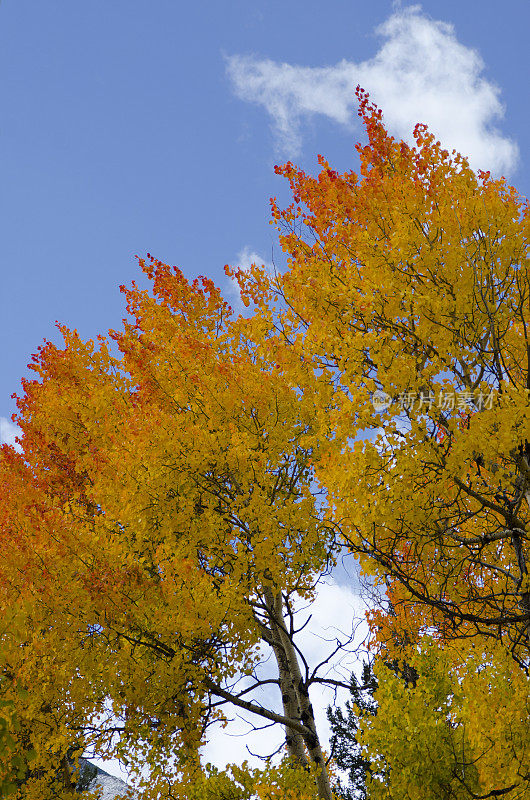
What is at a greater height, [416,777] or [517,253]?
[517,253]

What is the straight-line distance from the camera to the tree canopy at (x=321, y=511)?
553 cm

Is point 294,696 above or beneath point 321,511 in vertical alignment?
beneath

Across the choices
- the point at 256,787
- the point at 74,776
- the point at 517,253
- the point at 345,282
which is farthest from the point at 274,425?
the point at 74,776

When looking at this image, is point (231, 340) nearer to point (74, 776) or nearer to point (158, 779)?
point (158, 779)

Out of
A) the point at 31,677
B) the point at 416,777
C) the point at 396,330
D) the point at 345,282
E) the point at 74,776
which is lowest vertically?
the point at 416,777

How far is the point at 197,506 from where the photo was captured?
7754 mm

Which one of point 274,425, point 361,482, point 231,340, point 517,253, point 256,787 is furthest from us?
point 231,340

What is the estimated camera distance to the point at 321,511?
7.54 metres

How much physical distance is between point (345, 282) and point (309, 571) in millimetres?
3325

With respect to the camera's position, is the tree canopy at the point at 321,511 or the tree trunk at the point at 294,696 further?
the tree trunk at the point at 294,696

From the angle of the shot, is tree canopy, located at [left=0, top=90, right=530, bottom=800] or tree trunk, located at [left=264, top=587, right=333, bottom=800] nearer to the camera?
tree canopy, located at [left=0, top=90, right=530, bottom=800]

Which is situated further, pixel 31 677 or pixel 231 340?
pixel 231 340

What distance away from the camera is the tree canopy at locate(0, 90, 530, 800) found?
5.53m

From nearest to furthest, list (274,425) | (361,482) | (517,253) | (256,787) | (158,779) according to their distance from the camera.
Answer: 1. (361,482)
2. (517,253)
3. (256,787)
4. (158,779)
5. (274,425)
